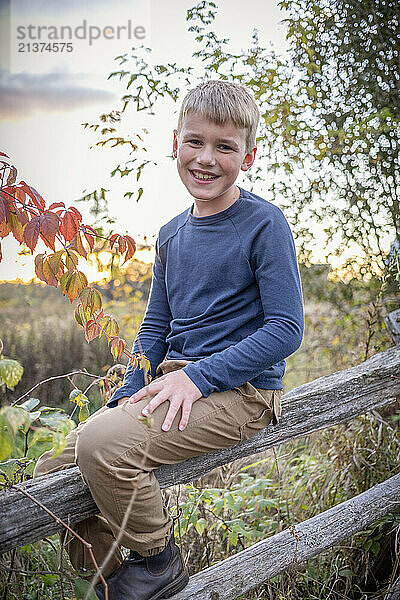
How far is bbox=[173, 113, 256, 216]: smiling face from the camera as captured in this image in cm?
181

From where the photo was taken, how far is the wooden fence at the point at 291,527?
1422mm

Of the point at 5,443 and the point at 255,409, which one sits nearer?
the point at 5,443

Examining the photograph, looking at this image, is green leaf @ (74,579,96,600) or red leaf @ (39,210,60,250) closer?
red leaf @ (39,210,60,250)

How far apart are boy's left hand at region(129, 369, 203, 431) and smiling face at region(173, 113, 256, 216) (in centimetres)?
61

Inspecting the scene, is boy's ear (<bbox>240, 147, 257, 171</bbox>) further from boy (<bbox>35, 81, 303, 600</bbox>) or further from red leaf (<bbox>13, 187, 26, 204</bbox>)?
red leaf (<bbox>13, 187, 26, 204</bbox>)

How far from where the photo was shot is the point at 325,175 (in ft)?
12.3

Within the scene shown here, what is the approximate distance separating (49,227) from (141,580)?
0.94m

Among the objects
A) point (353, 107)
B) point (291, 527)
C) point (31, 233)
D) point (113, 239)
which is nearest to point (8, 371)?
point (31, 233)

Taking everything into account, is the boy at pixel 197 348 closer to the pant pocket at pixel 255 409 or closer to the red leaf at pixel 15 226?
the pant pocket at pixel 255 409

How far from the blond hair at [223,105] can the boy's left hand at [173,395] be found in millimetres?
784

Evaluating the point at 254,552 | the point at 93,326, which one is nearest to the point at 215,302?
the point at 93,326

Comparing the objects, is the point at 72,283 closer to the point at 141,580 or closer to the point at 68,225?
the point at 68,225

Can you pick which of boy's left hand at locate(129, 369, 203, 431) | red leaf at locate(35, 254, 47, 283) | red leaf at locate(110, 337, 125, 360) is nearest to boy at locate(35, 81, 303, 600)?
boy's left hand at locate(129, 369, 203, 431)

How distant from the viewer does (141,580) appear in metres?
1.55
